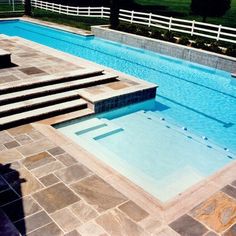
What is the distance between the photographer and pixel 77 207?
630 cm

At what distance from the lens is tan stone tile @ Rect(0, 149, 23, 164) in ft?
25.3

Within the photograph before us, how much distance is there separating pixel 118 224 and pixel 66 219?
940mm

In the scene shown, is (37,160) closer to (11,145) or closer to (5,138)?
(11,145)

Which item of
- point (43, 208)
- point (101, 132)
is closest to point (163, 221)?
point (43, 208)

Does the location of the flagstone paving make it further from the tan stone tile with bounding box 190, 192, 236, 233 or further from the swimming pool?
the swimming pool

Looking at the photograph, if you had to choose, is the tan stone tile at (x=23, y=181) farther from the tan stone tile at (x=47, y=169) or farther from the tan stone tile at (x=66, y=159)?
the tan stone tile at (x=66, y=159)

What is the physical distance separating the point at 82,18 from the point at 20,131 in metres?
22.6

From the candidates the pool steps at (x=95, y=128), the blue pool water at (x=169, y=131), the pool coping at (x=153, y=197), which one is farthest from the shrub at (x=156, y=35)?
the pool coping at (x=153, y=197)

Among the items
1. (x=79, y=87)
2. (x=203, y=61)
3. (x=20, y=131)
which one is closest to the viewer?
(x=20, y=131)

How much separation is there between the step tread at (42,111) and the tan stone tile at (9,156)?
1.49m

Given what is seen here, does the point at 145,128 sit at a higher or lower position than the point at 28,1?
lower

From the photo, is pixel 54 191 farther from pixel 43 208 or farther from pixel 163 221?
pixel 163 221

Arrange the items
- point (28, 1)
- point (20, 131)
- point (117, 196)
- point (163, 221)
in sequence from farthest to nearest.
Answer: point (28, 1), point (20, 131), point (117, 196), point (163, 221)

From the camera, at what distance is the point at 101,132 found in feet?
33.4
